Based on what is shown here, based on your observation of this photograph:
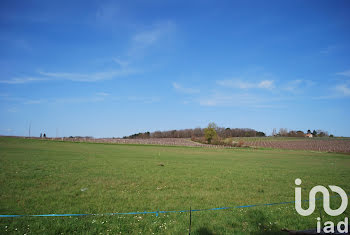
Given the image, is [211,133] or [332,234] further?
[211,133]

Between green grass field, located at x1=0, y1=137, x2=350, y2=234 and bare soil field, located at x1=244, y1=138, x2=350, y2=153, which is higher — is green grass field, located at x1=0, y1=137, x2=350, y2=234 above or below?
above

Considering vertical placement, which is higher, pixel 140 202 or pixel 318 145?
pixel 140 202

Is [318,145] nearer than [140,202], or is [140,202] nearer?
[140,202]

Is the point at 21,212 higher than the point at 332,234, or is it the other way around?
the point at 332,234

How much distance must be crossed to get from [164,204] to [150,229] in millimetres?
3209

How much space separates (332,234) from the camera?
519 centimetres

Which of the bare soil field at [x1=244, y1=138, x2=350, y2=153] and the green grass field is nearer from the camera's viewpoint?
the green grass field

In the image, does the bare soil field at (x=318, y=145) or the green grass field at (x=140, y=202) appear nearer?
the green grass field at (x=140, y=202)

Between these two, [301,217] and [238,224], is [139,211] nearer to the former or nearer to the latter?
[238,224]

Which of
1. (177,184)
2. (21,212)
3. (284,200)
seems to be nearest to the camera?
(21,212)

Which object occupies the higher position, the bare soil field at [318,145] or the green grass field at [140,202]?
the green grass field at [140,202]

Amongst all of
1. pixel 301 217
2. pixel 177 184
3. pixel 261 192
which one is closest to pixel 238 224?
pixel 301 217

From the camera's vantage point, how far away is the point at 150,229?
26.2 feet

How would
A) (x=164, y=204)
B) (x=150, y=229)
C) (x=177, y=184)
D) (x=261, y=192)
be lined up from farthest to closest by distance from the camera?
(x=177, y=184) → (x=261, y=192) → (x=164, y=204) → (x=150, y=229)
